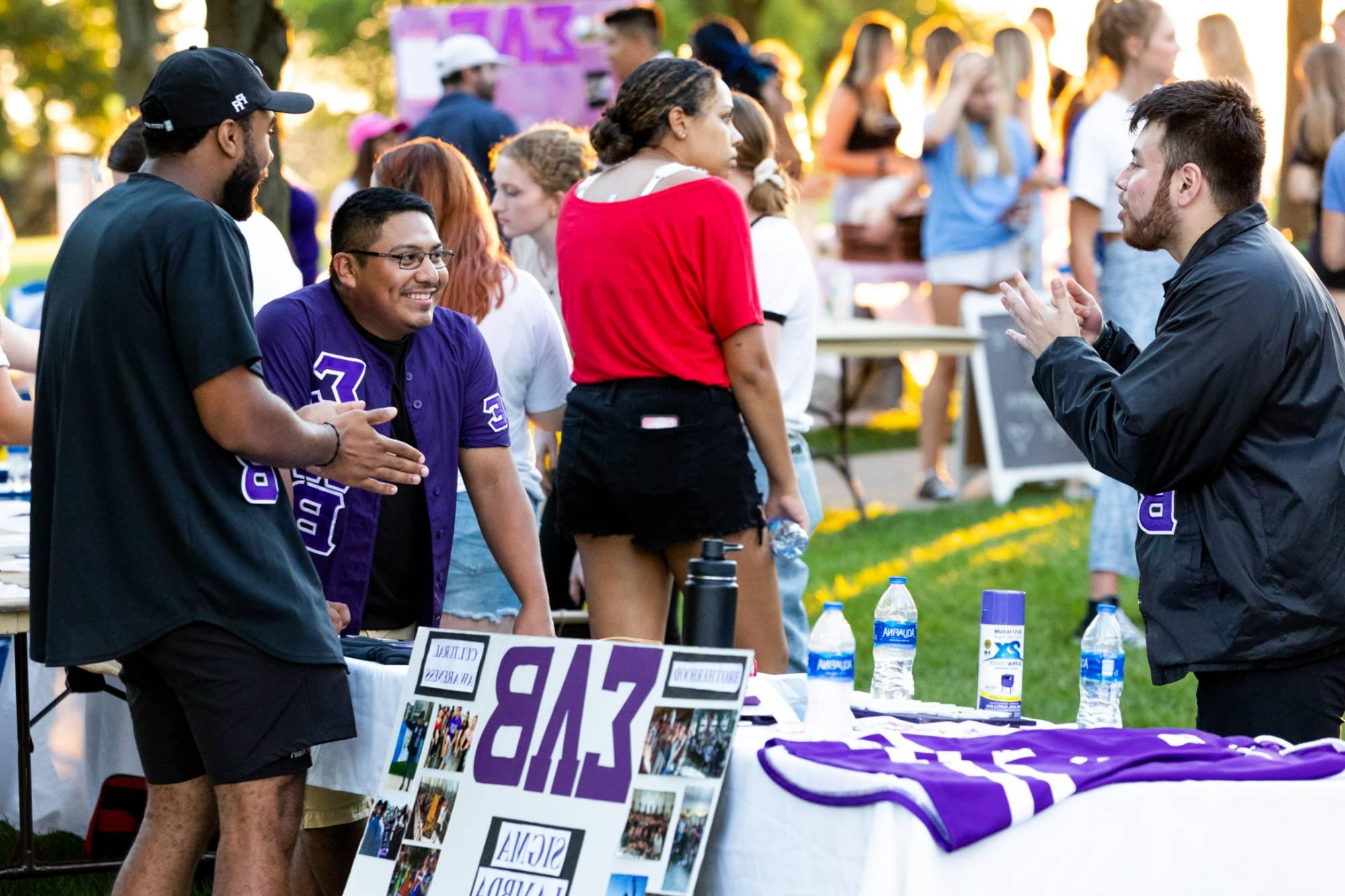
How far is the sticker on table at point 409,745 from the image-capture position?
11.0ft

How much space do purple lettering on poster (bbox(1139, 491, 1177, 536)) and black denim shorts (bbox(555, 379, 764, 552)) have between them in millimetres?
1251

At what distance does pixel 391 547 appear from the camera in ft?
13.5

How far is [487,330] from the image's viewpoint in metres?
4.96

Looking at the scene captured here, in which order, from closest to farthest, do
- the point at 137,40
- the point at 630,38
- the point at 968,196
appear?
the point at 630,38 < the point at 968,196 < the point at 137,40

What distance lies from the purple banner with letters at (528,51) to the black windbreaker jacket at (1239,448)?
903cm

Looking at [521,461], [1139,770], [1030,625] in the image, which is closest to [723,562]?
[1139,770]

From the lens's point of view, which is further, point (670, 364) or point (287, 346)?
point (670, 364)

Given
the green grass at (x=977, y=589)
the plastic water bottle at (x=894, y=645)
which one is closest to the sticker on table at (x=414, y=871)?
the plastic water bottle at (x=894, y=645)

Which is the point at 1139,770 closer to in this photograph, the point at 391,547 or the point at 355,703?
the point at 355,703

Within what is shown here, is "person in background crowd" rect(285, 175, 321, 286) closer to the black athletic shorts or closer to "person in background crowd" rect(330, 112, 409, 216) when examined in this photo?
"person in background crowd" rect(330, 112, 409, 216)

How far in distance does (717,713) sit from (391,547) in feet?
4.53

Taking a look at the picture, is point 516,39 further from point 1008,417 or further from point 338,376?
point 338,376

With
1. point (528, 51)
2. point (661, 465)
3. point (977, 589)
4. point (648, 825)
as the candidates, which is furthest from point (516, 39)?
point (648, 825)

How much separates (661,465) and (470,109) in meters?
3.78
